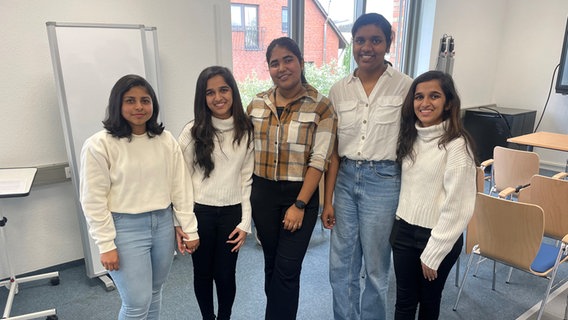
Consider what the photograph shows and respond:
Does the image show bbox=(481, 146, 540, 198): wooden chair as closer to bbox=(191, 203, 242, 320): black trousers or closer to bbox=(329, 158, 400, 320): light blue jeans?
bbox=(329, 158, 400, 320): light blue jeans

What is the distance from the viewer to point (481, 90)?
553 cm

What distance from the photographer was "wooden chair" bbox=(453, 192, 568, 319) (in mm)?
1797

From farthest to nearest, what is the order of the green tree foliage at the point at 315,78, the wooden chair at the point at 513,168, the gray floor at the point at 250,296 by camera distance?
the green tree foliage at the point at 315,78 < the wooden chair at the point at 513,168 < the gray floor at the point at 250,296

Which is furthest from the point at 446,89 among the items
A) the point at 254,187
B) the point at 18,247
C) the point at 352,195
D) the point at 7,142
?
the point at 18,247

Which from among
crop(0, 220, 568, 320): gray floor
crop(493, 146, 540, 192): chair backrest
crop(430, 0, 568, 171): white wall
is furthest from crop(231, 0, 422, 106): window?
crop(0, 220, 568, 320): gray floor

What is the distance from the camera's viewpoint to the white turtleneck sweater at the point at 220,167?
1572 millimetres

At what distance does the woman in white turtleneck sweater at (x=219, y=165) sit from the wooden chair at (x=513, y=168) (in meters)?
2.16

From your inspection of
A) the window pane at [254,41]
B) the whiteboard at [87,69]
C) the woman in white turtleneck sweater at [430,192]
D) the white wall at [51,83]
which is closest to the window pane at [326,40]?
the window pane at [254,41]

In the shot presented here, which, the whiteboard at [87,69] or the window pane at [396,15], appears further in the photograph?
the window pane at [396,15]

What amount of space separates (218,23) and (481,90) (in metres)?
4.32

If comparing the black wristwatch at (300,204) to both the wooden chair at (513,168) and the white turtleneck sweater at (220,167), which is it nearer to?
the white turtleneck sweater at (220,167)

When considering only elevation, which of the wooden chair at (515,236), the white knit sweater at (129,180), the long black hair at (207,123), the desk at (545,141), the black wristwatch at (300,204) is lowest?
the wooden chair at (515,236)

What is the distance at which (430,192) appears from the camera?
144 cm

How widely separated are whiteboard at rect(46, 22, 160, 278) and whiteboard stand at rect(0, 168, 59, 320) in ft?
0.87
